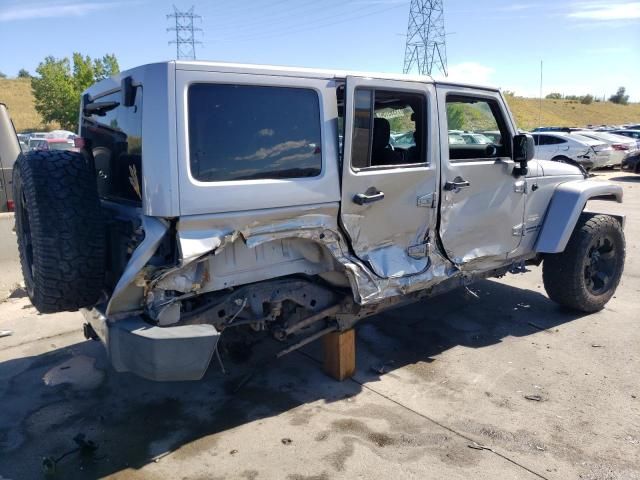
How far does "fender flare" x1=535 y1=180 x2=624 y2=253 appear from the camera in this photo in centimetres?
484

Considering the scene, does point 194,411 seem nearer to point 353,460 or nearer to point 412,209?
point 353,460

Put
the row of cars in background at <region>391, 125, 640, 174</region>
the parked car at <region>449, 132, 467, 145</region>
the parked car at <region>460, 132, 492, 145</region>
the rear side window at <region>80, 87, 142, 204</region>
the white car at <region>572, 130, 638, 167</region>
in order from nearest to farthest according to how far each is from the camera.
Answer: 1. the rear side window at <region>80, 87, 142, 204</region>
2. the parked car at <region>449, 132, 467, 145</region>
3. the parked car at <region>460, 132, 492, 145</region>
4. the row of cars in background at <region>391, 125, 640, 174</region>
5. the white car at <region>572, 130, 638, 167</region>

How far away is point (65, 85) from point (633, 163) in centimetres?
3807

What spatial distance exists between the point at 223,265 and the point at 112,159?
3.64 ft

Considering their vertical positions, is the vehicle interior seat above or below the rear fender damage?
above

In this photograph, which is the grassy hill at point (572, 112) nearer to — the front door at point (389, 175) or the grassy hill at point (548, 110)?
the grassy hill at point (548, 110)

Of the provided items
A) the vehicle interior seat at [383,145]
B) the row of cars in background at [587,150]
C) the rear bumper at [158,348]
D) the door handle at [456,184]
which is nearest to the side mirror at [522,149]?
the door handle at [456,184]

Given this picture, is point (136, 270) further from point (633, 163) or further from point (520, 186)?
point (633, 163)

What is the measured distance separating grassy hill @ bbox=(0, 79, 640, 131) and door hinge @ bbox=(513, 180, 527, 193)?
5566 cm

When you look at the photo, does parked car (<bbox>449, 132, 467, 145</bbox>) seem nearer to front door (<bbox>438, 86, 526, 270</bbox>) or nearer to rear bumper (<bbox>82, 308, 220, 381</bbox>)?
front door (<bbox>438, 86, 526, 270</bbox>)

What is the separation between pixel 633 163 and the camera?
17.8 metres

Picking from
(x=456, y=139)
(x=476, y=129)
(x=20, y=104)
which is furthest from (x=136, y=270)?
(x=20, y=104)

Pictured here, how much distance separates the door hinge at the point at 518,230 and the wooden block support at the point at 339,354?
5.67 ft

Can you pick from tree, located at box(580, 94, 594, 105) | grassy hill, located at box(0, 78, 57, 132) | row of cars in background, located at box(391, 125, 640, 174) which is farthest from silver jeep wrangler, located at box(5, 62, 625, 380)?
tree, located at box(580, 94, 594, 105)
